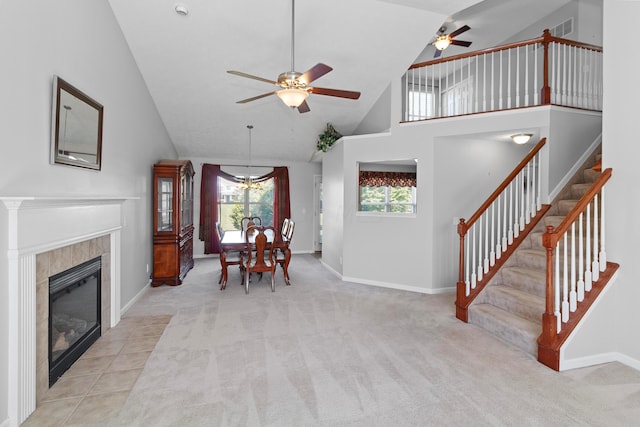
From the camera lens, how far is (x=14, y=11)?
6.39 ft

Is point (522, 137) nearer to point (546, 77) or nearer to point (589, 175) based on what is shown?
point (546, 77)

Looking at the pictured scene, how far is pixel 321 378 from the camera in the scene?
7.73ft

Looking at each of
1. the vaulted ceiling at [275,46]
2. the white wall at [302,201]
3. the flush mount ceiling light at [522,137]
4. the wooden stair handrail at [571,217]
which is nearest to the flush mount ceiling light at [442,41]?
the vaulted ceiling at [275,46]

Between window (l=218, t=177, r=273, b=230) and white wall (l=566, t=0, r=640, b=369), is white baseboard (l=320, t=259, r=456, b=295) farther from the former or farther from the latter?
window (l=218, t=177, r=273, b=230)

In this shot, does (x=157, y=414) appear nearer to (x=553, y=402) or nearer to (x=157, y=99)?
(x=553, y=402)

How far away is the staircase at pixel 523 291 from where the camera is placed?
2.88 m

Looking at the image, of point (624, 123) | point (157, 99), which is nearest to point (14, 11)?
point (157, 99)

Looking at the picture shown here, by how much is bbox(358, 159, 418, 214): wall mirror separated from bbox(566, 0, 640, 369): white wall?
3.32 meters

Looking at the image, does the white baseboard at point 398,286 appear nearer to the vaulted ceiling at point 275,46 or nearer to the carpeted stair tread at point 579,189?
the carpeted stair tread at point 579,189

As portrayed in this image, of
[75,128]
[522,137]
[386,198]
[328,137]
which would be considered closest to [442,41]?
[522,137]

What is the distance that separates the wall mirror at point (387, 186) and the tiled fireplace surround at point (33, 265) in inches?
172

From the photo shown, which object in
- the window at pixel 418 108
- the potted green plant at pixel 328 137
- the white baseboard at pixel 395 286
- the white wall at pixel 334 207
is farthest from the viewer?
the potted green plant at pixel 328 137

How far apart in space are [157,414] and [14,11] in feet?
8.67

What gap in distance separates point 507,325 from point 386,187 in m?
3.65
